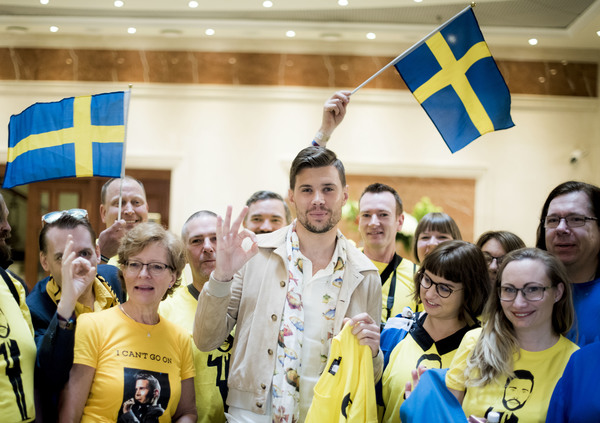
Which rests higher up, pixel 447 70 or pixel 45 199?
pixel 447 70

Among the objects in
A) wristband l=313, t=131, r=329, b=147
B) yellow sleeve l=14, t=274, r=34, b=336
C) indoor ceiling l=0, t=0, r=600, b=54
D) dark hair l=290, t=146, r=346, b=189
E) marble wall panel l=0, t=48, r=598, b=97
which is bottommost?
yellow sleeve l=14, t=274, r=34, b=336

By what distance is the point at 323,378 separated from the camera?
2.46 m

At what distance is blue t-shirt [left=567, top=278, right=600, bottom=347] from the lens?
8.20ft

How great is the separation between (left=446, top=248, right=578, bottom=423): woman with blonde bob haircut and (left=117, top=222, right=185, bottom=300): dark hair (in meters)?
1.14

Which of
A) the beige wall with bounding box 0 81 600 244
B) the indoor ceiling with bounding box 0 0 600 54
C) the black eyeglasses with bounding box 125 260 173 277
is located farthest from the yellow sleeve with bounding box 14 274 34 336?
the beige wall with bounding box 0 81 600 244

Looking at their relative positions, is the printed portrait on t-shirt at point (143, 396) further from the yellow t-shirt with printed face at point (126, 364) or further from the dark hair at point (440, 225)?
the dark hair at point (440, 225)

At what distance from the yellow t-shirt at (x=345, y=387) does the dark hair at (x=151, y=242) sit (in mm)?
706

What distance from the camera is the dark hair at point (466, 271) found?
2.65 meters

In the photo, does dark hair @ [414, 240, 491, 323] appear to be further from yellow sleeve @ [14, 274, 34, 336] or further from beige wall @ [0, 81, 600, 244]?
beige wall @ [0, 81, 600, 244]

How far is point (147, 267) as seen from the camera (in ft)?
8.36

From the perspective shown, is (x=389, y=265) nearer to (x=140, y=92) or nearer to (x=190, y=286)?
(x=190, y=286)

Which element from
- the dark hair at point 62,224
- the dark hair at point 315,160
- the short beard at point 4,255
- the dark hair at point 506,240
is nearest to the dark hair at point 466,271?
the dark hair at point 315,160

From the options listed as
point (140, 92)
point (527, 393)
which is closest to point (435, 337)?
point (527, 393)

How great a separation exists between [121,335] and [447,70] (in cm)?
211
